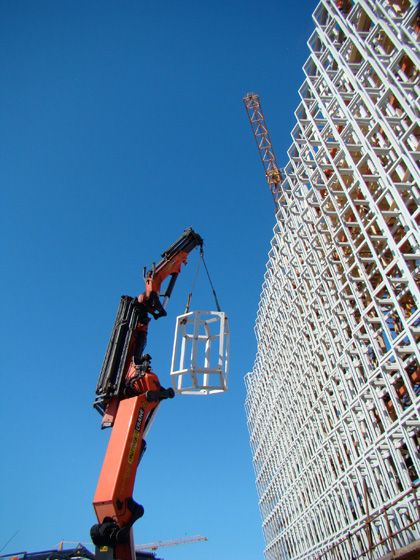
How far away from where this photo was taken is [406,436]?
42.0ft

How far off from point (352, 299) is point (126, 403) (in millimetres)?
10100

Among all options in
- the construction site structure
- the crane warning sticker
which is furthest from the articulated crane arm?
the construction site structure

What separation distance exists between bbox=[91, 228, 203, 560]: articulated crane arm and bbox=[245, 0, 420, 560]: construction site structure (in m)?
7.00

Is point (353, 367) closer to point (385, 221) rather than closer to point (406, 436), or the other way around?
point (406, 436)

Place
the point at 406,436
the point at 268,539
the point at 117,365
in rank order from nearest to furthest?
the point at 406,436 < the point at 117,365 < the point at 268,539

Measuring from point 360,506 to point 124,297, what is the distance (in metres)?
12.7

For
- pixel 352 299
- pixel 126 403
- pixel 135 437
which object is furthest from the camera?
pixel 352 299

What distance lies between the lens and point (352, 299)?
17.5m

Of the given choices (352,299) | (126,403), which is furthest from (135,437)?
(352,299)

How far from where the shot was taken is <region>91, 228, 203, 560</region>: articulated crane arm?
1142 centimetres

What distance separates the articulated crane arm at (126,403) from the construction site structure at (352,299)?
7.00m

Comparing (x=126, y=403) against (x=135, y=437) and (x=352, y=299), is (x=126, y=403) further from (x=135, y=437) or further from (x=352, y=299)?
(x=352, y=299)

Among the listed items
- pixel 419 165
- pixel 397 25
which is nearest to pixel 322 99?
pixel 397 25

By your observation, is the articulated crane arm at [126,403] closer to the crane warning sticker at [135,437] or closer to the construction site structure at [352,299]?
the crane warning sticker at [135,437]
